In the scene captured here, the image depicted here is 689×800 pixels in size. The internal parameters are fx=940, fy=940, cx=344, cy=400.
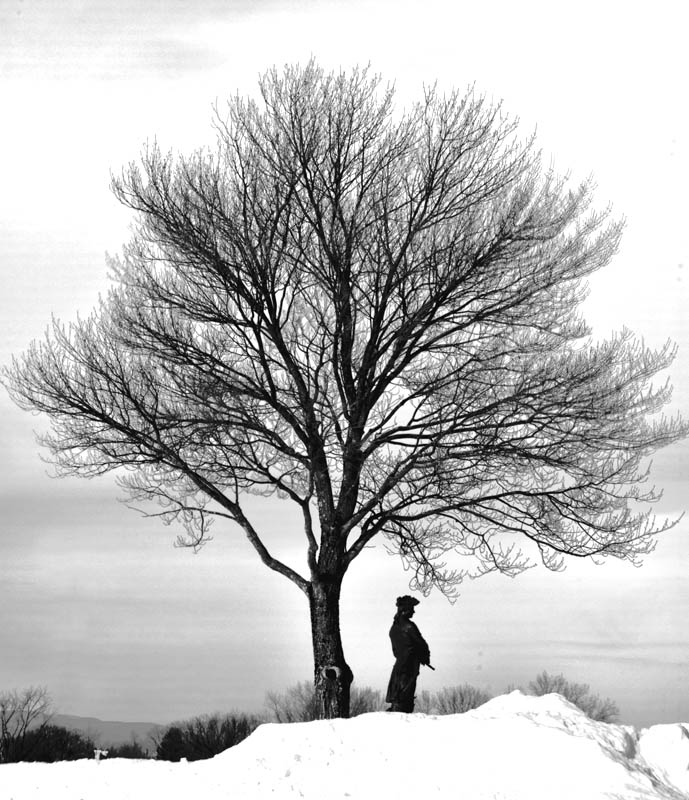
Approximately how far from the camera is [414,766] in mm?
7211

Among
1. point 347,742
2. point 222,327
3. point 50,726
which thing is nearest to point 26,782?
point 347,742

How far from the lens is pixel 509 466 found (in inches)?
561

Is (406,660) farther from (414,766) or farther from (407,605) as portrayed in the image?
(414,766)

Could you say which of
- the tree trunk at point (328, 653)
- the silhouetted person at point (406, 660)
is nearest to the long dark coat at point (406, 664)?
the silhouetted person at point (406, 660)

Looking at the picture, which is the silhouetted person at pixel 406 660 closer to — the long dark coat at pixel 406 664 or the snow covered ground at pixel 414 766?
the long dark coat at pixel 406 664

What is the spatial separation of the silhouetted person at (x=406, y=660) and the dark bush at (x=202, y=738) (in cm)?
193

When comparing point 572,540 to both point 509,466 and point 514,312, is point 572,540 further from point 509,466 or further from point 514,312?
point 514,312

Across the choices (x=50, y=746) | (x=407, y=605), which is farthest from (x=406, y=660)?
(x=50, y=746)

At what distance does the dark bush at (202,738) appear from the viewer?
36.6ft

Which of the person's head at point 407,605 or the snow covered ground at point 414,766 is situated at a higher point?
the person's head at point 407,605

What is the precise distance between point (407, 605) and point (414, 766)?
5.53 metres

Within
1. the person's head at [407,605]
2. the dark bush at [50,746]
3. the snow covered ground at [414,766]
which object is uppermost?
the person's head at [407,605]

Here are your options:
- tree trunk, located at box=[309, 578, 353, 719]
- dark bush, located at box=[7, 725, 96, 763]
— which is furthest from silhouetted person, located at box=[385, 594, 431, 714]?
dark bush, located at box=[7, 725, 96, 763]

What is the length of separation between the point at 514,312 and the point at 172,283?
208 inches
